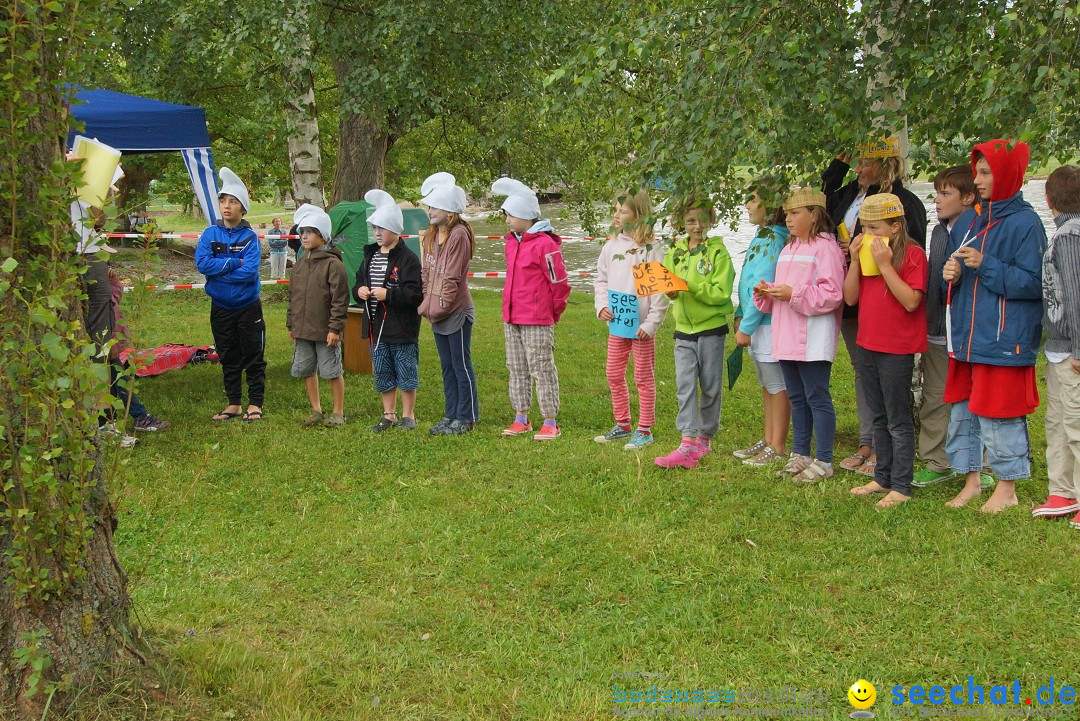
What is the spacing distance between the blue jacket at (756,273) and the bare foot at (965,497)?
1545 mm

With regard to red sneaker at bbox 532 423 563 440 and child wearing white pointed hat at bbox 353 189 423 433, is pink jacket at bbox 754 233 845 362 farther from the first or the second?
child wearing white pointed hat at bbox 353 189 423 433

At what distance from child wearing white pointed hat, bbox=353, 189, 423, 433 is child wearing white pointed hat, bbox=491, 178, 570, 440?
0.77 meters

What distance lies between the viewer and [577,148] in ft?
37.4

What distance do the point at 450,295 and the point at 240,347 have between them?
6.26ft

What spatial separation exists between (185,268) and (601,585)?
72.6ft

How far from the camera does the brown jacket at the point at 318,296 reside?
307 inches

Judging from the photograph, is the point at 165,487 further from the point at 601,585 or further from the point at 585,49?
the point at 585,49

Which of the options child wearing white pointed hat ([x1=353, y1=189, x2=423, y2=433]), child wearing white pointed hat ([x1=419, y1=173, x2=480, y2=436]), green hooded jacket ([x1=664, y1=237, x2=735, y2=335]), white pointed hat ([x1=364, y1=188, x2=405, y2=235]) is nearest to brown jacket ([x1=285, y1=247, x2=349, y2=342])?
child wearing white pointed hat ([x1=353, y1=189, x2=423, y2=433])

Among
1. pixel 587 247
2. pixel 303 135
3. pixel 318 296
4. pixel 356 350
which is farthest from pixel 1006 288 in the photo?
pixel 587 247

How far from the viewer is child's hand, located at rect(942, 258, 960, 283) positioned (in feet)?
17.1

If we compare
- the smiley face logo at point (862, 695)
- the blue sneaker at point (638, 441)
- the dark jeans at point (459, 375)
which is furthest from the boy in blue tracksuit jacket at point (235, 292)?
the smiley face logo at point (862, 695)

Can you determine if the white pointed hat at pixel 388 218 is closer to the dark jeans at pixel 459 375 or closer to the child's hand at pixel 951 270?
the dark jeans at pixel 459 375

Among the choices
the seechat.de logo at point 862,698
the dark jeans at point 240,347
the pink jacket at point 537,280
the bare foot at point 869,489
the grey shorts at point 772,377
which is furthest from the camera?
the dark jeans at point 240,347

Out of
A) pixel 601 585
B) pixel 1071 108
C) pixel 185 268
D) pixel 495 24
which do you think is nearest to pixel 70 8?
pixel 601 585
